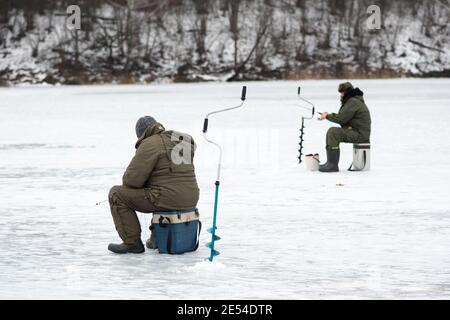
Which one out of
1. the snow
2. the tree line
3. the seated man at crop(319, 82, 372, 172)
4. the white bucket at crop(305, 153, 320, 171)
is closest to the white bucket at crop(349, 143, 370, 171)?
the seated man at crop(319, 82, 372, 172)

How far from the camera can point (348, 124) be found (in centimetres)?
1642

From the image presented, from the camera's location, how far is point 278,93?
4062 cm

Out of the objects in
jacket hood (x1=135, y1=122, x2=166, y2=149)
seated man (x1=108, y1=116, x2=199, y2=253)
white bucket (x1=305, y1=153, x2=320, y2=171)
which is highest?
jacket hood (x1=135, y1=122, x2=166, y2=149)

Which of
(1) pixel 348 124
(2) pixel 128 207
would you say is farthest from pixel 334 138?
(2) pixel 128 207

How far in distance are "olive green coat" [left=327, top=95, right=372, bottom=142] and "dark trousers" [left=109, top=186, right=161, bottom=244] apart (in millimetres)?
7386

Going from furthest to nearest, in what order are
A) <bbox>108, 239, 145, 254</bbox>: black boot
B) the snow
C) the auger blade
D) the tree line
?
the tree line < <bbox>108, 239, 145, 254</bbox>: black boot < the auger blade < the snow

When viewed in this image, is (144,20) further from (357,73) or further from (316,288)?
(316,288)

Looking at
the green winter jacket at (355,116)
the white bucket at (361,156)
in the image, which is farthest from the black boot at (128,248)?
the white bucket at (361,156)

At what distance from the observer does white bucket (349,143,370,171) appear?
16328 millimetres

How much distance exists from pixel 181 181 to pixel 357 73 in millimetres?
49581

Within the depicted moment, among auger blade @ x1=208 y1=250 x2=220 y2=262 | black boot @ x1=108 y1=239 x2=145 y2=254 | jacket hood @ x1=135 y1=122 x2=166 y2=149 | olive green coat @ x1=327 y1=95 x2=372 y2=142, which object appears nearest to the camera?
auger blade @ x1=208 y1=250 x2=220 y2=262

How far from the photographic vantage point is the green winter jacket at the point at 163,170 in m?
8.78

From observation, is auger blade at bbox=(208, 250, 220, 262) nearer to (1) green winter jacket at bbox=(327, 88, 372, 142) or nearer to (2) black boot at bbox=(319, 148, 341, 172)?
(1) green winter jacket at bbox=(327, 88, 372, 142)

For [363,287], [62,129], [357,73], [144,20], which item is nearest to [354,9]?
[357,73]
